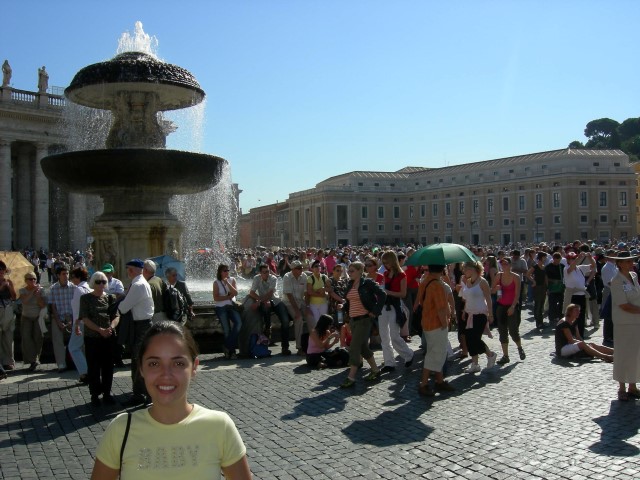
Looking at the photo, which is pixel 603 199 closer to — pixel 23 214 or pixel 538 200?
pixel 538 200

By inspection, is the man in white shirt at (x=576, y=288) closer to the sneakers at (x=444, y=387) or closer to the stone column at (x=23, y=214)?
the sneakers at (x=444, y=387)

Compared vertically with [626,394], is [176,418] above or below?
above

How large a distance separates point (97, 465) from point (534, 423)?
4798mm

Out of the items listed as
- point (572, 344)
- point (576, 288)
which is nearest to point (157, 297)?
point (572, 344)

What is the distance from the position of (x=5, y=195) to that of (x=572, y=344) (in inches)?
1525

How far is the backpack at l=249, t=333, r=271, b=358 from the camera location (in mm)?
9852

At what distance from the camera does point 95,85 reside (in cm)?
1119

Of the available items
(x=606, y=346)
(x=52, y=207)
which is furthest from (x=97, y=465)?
(x=52, y=207)

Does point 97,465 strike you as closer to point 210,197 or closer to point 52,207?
point 210,197

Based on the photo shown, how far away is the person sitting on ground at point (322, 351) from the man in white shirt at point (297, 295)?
1.15 m

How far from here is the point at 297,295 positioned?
34.3 feet

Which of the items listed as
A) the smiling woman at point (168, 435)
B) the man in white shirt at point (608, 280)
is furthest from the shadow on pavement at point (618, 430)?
the smiling woman at point (168, 435)

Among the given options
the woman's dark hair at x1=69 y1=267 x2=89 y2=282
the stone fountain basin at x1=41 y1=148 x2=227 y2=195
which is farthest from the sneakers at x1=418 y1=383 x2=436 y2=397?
the stone fountain basin at x1=41 y1=148 x2=227 y2=195

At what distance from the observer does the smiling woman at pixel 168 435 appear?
2.07m
